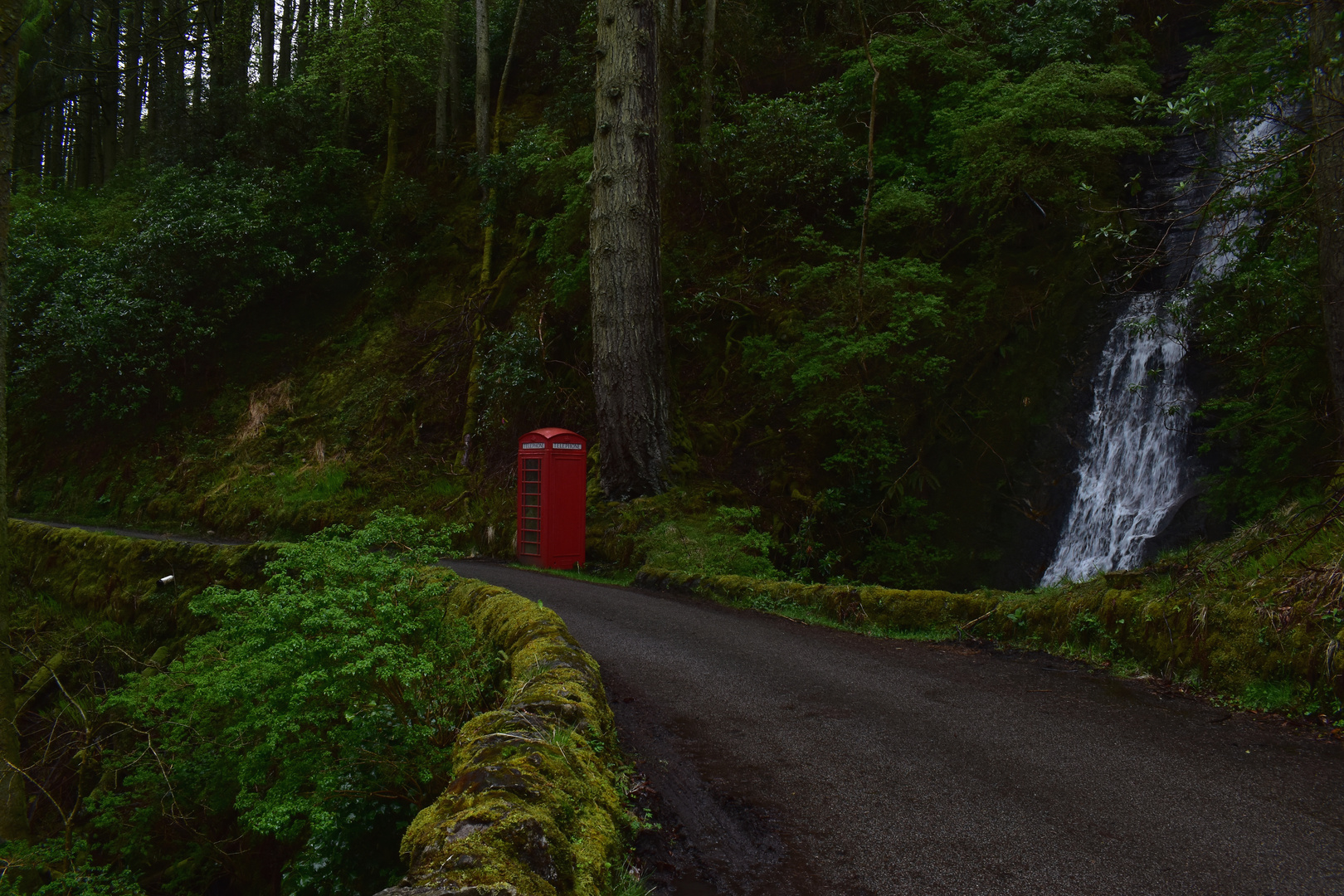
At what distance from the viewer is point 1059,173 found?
1405 centimetres

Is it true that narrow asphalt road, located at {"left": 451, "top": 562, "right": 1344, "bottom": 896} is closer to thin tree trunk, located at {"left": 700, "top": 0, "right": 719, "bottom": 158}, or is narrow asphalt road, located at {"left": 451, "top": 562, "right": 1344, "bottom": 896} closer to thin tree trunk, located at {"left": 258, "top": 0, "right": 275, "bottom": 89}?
thin tree trunk, located at {"left": 700, "top": 0, "right": 719, "bottom": 158}

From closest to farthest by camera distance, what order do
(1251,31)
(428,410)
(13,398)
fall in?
(1251,31), (428,410), (13,398)

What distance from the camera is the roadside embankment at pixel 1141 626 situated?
17.5 feet

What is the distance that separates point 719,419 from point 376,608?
10.7 m

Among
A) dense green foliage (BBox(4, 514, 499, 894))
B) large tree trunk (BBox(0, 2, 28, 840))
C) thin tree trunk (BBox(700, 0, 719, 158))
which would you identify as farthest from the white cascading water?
large tree trunk (BBox(0, 2, 28, 840))

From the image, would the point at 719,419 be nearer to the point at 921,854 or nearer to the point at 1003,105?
the point at 1003,105

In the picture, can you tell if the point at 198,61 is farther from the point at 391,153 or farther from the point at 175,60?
the point at 391,153

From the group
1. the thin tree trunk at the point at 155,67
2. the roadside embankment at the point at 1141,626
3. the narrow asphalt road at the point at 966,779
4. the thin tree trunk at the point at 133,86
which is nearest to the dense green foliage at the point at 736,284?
the thin tree trunk at the point at 155,67

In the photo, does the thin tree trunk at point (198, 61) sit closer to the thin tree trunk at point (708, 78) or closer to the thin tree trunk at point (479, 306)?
the thin tree trunk at point (479, 306)

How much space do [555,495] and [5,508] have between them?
6.62m

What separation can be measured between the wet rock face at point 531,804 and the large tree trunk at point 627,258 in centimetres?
859

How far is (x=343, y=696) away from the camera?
176 inches

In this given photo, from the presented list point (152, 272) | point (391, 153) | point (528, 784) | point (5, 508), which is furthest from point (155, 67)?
point (528, 784)

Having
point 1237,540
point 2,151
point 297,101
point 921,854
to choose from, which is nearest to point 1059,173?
point 1237,540
